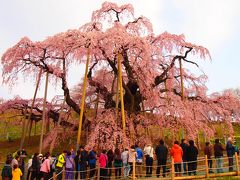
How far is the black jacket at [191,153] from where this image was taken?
16.5 meters

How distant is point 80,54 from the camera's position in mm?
25328

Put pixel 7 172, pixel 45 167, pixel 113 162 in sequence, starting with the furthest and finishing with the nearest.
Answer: pixel 113 162
pixel 45 167
pixel 7 172

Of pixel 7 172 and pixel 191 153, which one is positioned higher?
pixel 191 153

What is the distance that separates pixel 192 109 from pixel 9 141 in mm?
22278

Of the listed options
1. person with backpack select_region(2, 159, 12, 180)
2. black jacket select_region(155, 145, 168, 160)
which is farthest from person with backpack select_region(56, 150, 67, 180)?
black jacket select_region(155, 145, 168, 160)

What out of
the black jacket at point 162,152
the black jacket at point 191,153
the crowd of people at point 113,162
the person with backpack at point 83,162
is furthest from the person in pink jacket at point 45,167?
the black jacket at point 191,153

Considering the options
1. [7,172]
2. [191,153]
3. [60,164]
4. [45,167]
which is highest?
[191,153]

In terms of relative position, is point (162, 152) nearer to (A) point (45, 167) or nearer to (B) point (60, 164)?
(B) point (60, 164)

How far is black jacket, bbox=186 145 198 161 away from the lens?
16.5 m

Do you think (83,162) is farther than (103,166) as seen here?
Yes

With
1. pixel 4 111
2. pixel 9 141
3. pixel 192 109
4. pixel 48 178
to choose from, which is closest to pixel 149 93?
pixel 192 109

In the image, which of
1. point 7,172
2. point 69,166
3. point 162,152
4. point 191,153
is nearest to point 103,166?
point 69,166

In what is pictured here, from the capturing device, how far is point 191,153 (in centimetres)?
1650

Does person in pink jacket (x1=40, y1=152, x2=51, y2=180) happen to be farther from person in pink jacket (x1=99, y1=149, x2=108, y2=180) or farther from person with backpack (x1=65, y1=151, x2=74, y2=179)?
person in pink jacket (x1=99, y1=149, x2=108, y2=180)
